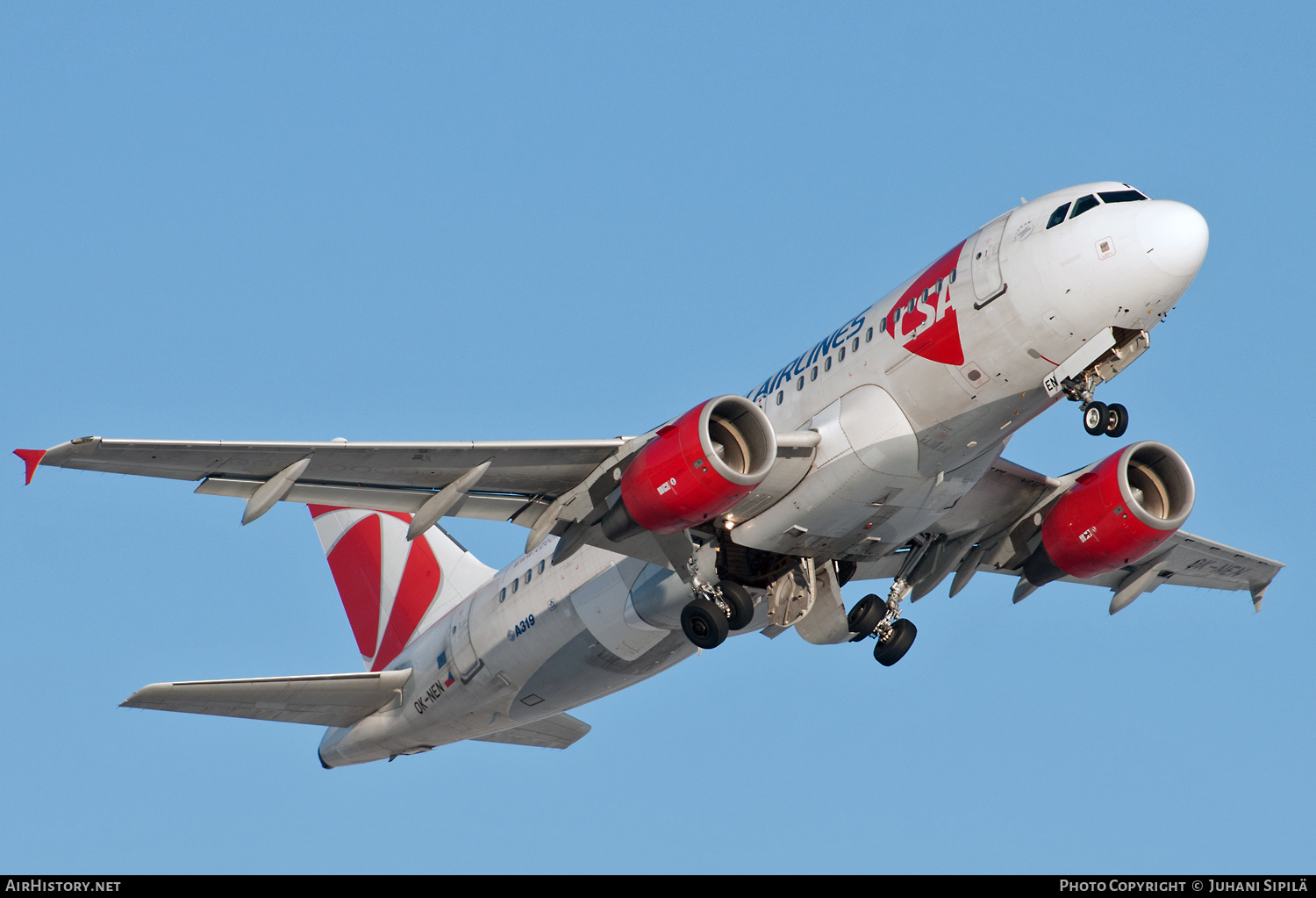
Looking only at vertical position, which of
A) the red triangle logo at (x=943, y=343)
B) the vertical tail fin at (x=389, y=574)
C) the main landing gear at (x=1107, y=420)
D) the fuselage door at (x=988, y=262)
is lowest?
the main landing gear at (x=1107, y=420)

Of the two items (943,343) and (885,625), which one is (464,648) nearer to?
(885,625)

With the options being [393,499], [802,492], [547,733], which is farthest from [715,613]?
[547,733]

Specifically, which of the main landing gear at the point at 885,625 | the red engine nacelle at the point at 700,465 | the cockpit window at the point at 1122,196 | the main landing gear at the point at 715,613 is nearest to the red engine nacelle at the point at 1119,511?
the main landing gear at the point at 885,625

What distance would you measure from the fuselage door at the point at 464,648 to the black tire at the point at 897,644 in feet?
26.1

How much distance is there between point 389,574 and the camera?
35688 mm

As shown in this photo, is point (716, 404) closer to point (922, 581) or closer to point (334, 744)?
point (922, 581)

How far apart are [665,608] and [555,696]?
3984mm

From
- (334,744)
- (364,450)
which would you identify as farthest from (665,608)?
(334,744)

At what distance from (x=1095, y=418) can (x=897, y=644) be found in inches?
278

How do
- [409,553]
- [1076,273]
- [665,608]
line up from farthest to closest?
[409,553] → [665,608] → [1076,273]

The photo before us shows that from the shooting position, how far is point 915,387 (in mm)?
23172

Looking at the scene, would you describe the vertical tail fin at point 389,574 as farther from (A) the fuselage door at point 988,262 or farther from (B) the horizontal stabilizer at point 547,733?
(A) the fuselage door at point 988,262

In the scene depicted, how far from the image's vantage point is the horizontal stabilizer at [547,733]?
3334cm

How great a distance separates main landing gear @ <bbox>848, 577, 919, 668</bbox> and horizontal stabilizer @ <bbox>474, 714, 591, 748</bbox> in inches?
339
